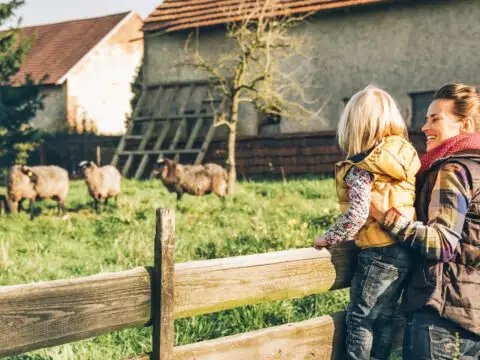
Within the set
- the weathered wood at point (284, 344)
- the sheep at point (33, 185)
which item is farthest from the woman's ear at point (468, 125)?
the sheep at point (33, 185)

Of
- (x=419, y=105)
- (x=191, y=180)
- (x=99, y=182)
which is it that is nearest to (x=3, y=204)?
(x=99, y=182)

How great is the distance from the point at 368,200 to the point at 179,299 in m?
0.99

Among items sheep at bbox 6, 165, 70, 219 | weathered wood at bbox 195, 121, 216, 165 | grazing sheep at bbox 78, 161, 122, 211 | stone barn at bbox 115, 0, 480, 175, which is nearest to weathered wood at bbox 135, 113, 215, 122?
weathered wood at bbox 195, 121, 216, 165

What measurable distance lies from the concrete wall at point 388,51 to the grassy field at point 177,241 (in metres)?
5.05

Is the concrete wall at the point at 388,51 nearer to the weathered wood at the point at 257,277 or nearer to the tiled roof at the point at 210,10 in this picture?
the tiled roof at the point at 210,10

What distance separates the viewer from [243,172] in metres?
16.5

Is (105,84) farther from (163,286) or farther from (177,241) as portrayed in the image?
(163,286)

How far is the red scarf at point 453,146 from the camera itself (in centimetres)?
280

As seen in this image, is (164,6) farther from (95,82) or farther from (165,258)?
(165,258)

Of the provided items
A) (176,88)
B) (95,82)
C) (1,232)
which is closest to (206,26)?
(176,88)

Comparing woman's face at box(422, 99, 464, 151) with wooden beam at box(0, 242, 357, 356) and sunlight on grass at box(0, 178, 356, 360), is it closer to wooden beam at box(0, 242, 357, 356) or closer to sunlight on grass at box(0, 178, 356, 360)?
wooden beam at box(0, 242, 357, 356)

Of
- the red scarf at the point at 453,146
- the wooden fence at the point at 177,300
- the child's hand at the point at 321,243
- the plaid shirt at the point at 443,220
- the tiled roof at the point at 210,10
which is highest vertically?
the tiled roof at the point at 210,10

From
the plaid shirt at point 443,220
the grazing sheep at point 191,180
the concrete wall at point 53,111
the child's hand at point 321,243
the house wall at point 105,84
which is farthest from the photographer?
the house wall at point 105,84

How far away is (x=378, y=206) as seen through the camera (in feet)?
9.43
